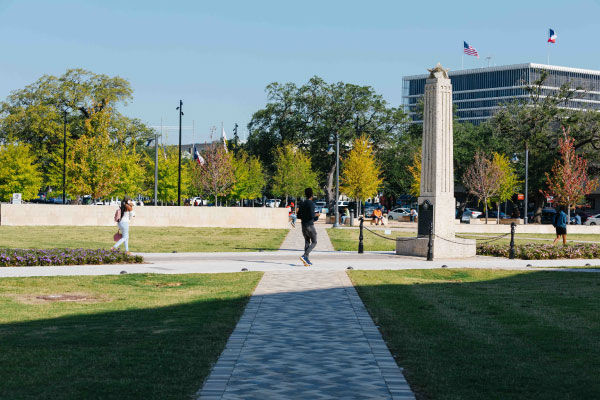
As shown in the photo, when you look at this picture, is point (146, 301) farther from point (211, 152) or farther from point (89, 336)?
point (211, 152)

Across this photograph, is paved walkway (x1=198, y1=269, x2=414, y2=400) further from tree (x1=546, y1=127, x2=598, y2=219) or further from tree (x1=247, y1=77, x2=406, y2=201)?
tree (x1=247, y1=77, x2=406, y2=201)

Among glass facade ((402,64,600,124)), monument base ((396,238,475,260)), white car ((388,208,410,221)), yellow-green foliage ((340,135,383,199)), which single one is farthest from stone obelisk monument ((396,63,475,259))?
glass facade ((402,64,600,124))

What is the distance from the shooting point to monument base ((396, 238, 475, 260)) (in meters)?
22.3

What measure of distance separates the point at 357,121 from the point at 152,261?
57.7m

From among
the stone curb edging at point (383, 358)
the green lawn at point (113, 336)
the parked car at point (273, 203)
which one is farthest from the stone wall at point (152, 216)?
the parked car at point (273, 203)

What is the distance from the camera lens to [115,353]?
7676 millimetres

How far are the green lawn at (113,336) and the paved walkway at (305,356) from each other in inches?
10.6

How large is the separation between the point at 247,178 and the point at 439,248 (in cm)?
5552

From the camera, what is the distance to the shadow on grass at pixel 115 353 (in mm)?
6152

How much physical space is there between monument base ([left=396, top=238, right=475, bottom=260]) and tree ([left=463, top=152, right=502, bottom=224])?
4088 centimetres

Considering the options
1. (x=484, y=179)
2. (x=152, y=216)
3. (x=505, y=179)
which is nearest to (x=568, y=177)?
(x=484, y=179)

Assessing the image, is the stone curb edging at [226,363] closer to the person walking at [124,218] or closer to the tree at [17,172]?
the person walking at [124,218]

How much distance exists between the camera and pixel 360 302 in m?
11.9

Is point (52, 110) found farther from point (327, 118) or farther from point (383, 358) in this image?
point (383, 358)
